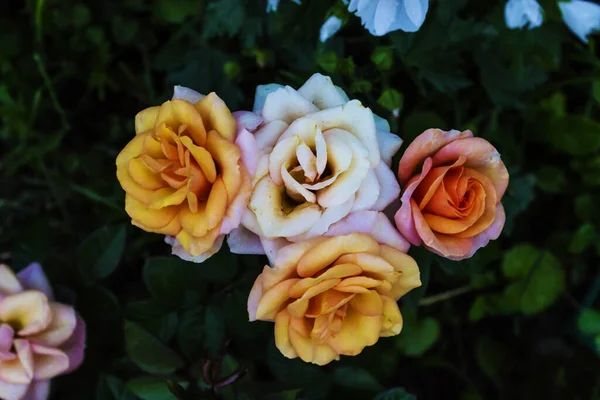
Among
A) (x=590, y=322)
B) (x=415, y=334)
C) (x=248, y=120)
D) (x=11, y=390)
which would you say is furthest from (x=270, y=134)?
(x=590, y=322)

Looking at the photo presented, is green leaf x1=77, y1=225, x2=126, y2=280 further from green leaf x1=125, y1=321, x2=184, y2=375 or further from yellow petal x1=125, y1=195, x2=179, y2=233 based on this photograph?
yellow petal x1=125, y1=195, x2=179, y2=233

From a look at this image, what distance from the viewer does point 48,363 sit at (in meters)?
0.65

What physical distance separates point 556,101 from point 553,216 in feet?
0.68

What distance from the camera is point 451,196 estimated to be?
54 centimetres

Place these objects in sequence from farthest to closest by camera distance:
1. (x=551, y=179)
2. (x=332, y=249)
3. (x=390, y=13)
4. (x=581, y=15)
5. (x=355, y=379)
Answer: (x=551, y=179), (x=581, y=15), (x=355, y=379), (x=390, y=13), (x=332, y=249)

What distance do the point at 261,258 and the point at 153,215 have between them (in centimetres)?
25

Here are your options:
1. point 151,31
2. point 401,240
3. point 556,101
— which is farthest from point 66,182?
point 556,101

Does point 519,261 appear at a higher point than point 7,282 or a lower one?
lower

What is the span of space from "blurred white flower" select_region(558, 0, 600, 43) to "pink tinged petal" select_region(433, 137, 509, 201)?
404mm

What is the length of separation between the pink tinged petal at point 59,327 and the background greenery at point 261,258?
0.07 meters

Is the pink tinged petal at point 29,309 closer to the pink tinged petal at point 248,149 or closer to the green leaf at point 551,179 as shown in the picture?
the pink tinged petal at point 248,149

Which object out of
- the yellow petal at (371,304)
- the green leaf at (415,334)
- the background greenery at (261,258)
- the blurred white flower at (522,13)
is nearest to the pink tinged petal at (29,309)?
the background greenery at (261,258)

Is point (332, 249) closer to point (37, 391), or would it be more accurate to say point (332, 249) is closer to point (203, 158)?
point (203, 158)

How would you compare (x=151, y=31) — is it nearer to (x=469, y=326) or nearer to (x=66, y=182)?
(x=66, y=182)
